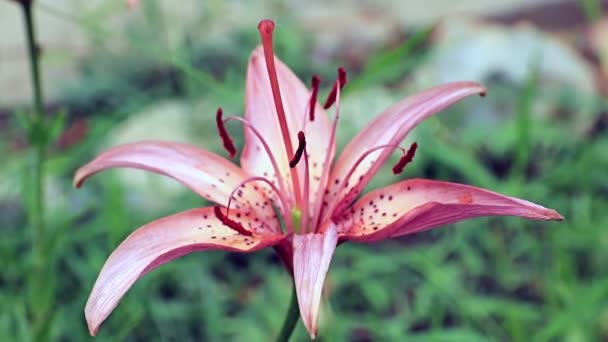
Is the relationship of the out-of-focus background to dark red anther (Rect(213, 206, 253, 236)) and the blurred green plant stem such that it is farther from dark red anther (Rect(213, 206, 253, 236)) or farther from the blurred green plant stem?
dark red anther (Rect(213, 206, 253, 236))

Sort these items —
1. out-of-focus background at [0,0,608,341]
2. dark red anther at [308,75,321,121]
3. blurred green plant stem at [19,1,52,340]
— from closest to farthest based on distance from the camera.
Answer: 1. dark red anther at [308,75,321,121]
2. blurred green plant stem at [19,1,52,340]
3. out-of-focus background at [0,0,608,341]

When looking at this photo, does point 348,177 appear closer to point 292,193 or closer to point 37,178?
point 292,193

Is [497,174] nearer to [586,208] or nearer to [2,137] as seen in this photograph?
[586,208]

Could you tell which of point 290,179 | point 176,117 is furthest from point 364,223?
point 176,117

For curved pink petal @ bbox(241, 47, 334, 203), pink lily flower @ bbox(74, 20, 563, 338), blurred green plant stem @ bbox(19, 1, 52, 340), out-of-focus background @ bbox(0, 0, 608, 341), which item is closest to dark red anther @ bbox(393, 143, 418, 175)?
pink lily flower @ bbox(74, 20, 563, 338)

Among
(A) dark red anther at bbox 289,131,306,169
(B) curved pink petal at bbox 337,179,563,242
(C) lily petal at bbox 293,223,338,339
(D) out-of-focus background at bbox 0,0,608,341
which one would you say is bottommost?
(D) out-of-focus background at bbox 0,0,608,341

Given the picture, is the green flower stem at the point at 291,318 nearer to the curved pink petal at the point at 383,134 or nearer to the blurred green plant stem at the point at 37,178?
the curved pink petal at the point at 383,134
